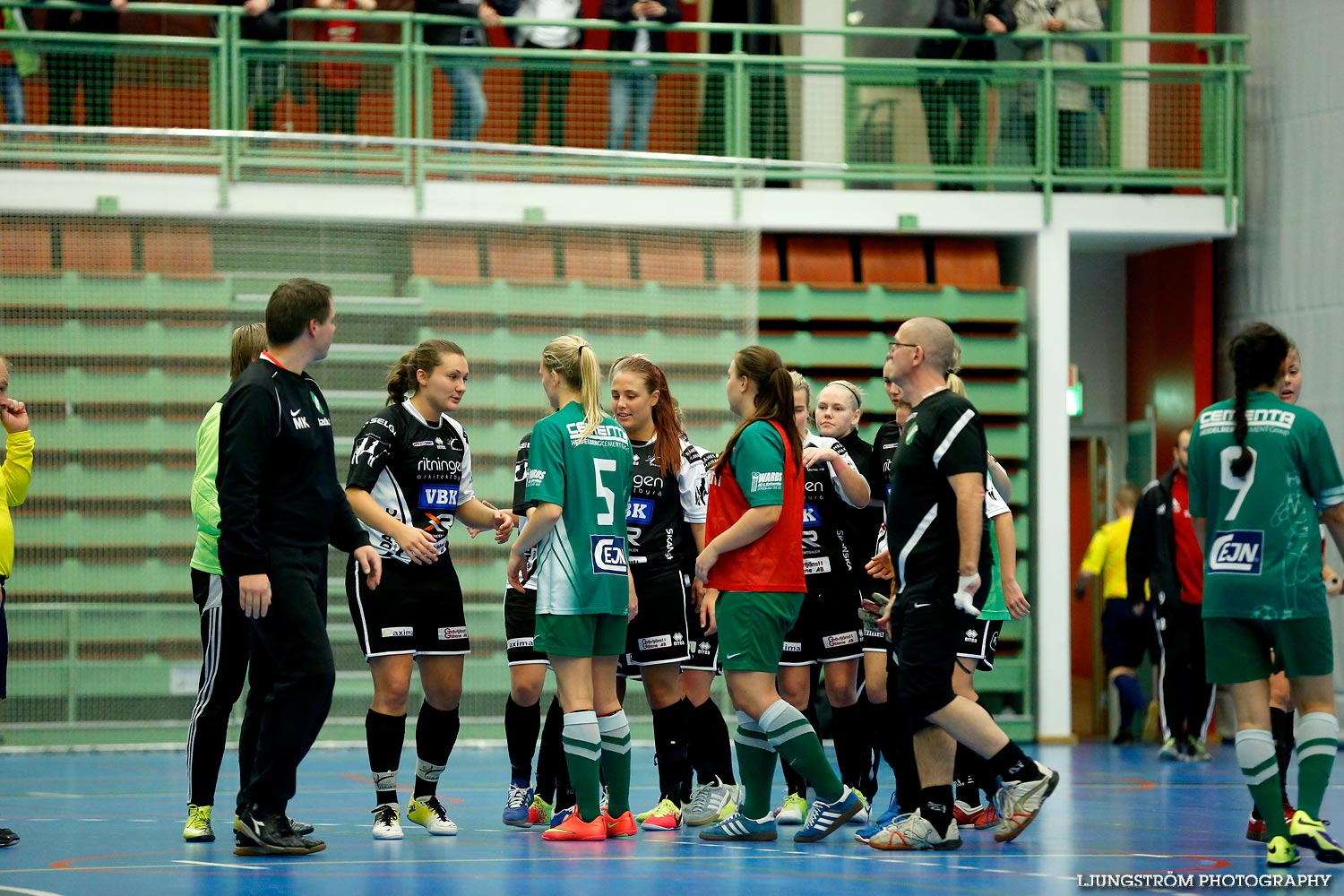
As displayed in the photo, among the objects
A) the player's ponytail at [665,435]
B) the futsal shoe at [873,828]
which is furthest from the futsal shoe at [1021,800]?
the player's ponytail at [665,435]

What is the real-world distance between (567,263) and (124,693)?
4.20 meters

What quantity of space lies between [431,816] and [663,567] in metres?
1.43

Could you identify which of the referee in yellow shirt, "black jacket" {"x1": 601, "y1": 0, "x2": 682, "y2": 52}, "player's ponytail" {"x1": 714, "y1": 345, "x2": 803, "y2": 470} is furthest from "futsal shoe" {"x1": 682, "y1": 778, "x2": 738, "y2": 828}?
"black jacket" {"x1": 601, "y1": 0, "x2": 682, "y2": 52}

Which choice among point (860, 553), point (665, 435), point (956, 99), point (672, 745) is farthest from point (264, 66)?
point (672, 745)

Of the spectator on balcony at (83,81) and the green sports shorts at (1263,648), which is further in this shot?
the spectator on balcony at (83,81)

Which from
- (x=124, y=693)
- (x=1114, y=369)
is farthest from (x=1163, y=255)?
(x=124, y=693)

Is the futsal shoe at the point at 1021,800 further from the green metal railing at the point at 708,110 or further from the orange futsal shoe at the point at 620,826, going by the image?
the green metal railing at the point at 708,110

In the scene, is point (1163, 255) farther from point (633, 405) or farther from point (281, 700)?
point (281, 700)

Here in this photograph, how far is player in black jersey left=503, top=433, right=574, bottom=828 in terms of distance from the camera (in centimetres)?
672

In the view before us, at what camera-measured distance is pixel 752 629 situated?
5.91 metres

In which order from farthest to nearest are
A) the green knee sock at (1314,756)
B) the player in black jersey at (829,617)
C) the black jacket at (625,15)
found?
1. the black jacket at (625,15)
2. the player in black jersey at (829,617)
3. the green knee sock at (1314,756)

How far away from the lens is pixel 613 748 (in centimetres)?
614

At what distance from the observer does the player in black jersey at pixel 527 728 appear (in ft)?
22.1

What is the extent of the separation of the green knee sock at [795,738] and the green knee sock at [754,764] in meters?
0.20
